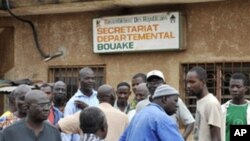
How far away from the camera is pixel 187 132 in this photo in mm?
7414

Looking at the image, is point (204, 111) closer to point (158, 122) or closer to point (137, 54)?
point (158, 122)

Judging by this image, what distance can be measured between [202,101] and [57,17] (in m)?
6.64

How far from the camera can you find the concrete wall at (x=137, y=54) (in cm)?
1072

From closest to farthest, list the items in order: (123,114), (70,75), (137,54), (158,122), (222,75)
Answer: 1. (158,122)
2. (123,114)
3. (222,75)
4. (137,54)
5. (70,75)

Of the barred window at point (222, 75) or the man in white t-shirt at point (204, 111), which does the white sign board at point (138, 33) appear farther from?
the man in white t-shirt at point (204, 111)

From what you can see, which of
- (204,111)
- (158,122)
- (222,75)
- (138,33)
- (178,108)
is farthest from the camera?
(138,33)

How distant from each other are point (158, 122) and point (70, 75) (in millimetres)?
7334

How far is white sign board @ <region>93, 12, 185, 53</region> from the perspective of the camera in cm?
1114

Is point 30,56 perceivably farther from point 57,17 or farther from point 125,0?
point 125,0

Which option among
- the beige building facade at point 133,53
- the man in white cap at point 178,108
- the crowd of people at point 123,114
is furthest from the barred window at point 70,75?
the man in white cap at point 178,108

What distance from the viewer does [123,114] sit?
22.8ft

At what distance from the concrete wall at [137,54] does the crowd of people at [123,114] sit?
2.54m

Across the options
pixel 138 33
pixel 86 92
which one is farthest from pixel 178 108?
pixel 138 33

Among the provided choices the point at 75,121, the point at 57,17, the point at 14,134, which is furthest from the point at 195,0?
the point at 14,134
